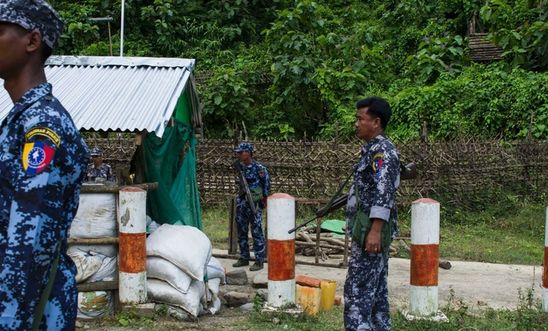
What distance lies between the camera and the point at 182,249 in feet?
19.6

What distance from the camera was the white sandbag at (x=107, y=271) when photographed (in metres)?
5.84

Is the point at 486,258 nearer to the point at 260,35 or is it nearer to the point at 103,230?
the point at 103,230

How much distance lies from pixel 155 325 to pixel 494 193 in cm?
848

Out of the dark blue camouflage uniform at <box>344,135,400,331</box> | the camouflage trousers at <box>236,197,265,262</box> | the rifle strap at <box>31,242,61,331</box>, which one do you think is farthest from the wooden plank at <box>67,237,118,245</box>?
the rifle strap at <box>31,242,61,331</box>

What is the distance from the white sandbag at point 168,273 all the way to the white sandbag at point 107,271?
11.3 inches

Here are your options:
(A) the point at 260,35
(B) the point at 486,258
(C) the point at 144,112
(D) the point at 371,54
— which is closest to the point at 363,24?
(D) the point at 371,54

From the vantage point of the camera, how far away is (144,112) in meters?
6.38

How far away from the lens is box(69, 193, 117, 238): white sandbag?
5844 mm

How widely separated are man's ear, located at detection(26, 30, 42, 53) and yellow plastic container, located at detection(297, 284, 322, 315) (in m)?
4.29

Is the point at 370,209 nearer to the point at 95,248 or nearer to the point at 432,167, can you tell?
the point at 95,248

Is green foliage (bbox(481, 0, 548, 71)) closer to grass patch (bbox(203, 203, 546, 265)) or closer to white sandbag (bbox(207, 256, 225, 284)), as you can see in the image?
grass patch (bbox(203, 203, 546, 265))

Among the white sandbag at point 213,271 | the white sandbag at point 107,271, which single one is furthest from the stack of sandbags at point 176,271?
the white sandbag at point 213,271

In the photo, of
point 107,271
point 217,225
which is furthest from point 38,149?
point 217,225

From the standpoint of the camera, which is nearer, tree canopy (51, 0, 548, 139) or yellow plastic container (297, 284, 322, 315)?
yellow plastic container (297, 284, 322, 315)
